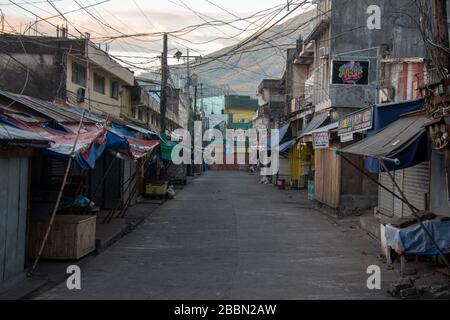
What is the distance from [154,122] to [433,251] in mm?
41657

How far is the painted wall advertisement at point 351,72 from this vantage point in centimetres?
2361

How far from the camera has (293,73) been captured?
41.0 m

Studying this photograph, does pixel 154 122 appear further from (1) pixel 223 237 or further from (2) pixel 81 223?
(2) pixel 81 223

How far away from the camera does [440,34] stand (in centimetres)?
947

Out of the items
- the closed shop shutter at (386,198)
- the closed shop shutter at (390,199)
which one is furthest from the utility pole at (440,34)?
the closed shop shutter at (386,198)

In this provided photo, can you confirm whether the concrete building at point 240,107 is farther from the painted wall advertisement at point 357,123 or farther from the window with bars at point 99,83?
the painted wall advertisement at point 357,123

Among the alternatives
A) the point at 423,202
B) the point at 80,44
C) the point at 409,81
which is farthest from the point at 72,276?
the point at 80,44

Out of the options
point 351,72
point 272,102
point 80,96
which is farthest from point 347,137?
point 272,102

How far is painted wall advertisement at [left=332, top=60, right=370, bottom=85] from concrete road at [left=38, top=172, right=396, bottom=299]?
583 cm

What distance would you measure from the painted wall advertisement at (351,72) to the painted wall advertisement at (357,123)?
25.5 feet

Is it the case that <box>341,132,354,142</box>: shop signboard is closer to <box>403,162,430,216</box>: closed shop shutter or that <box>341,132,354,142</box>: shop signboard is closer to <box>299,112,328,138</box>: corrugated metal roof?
<box>403,162,430,216</box>: closed shop shutter

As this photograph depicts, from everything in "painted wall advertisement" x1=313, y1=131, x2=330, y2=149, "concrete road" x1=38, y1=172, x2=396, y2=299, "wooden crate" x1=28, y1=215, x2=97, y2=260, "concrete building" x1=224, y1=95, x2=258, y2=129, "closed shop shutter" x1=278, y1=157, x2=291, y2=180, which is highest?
"concrete building" x1=224, y1=95, x2=258, y2=129

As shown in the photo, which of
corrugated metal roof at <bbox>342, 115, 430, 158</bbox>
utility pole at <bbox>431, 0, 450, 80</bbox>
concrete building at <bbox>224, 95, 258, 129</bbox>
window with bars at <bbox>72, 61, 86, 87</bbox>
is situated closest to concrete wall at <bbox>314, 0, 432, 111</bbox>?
window with bars at <bbox>72, 61, 86, 87</bbox>

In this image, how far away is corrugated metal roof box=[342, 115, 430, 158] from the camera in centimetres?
976
